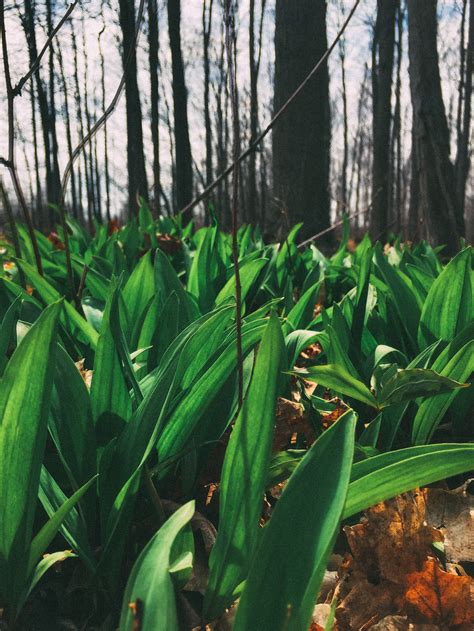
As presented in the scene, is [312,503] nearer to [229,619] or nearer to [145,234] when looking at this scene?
[229,619]

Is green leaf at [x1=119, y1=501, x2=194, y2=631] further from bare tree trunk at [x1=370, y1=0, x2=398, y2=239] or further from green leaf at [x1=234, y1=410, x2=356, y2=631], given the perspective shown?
bare tree trunk at [x1=370, y1=0, x2=398, y2=239]

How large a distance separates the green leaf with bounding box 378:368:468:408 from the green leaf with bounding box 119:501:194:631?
0.54 metres

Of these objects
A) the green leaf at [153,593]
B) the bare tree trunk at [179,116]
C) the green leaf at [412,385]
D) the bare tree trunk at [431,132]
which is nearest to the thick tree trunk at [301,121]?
the bare tree trunk at [431,132]

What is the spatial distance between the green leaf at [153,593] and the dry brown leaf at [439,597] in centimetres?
39

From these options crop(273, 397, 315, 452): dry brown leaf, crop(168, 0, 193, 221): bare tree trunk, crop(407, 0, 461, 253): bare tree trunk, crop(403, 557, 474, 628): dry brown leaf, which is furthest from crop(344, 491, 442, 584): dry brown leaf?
crop(168, 0, 193, 221): bare tree trunk

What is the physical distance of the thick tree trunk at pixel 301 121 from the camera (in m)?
5.10

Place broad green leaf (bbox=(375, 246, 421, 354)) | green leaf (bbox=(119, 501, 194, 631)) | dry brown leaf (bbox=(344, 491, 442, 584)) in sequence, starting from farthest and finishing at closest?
broad green leaf (bbox=(375, 246, 421, 354)) < dry brown leaf (bbox=(344, 491, 442, 584)) < green leaf (bbox=(119, 501, 194, 631))

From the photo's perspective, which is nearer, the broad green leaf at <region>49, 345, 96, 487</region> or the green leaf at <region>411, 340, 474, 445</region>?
the broad green leaf at <region>49, 345, 96, 487</region>

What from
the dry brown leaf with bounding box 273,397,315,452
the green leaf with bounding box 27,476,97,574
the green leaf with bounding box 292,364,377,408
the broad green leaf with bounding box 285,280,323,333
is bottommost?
the dry brown leaf with bounding box 273,397,315,452

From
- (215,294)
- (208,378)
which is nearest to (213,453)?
(208,378)

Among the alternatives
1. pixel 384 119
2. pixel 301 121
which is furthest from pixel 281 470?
pixel 384 119

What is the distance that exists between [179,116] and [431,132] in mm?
4370

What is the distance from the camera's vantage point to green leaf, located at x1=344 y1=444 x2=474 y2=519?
0.69m

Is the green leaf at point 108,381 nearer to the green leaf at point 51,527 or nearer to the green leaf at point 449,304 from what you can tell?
the green leaf at point 51,527
